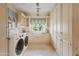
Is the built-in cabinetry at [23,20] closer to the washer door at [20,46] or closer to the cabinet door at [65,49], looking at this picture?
the washer door at [20,46]

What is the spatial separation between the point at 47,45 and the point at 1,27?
1.64ft

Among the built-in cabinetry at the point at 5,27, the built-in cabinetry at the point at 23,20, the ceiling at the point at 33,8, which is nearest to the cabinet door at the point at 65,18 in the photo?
the ceiling at the point at 33,8

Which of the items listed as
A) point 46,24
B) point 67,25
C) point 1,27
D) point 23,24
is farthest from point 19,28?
point 67,25

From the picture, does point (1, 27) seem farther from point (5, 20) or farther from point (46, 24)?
point (46, 24)

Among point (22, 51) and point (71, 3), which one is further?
point (22, 51)

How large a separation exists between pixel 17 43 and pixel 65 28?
0.53 m

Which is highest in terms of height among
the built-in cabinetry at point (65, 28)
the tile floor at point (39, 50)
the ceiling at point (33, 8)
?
the ceiling at point (33, 8)

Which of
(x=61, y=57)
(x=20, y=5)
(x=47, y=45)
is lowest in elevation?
(x=61, y=57)

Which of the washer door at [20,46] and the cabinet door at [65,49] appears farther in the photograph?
the washer door at [20,46]

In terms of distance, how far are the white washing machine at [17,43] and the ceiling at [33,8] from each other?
25cm

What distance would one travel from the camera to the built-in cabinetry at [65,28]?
1374mm

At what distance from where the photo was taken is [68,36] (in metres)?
1.40

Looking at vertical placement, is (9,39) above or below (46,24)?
below

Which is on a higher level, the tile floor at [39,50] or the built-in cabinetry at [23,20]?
the built-in cabinetry at [23,20]
